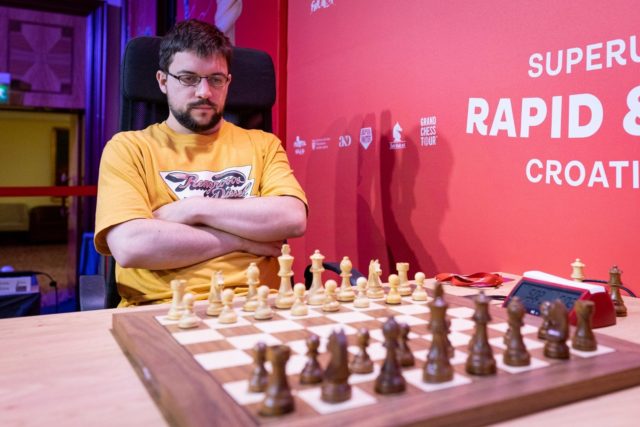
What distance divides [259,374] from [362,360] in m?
0.15

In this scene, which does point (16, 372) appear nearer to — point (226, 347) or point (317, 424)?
point (226, 347)

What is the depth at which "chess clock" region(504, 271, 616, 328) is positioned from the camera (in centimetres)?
110

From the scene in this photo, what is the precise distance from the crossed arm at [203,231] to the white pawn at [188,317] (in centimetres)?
42

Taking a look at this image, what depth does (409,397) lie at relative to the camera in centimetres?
66

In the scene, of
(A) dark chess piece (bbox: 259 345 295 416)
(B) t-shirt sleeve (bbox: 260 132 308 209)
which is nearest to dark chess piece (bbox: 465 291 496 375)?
(A) dark chess piece (bbox: 259 345 295 416)

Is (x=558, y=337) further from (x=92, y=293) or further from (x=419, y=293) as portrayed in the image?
(x=92, y=293)

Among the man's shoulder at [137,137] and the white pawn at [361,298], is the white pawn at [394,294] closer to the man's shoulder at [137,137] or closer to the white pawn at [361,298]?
the white pawn at [361,298]

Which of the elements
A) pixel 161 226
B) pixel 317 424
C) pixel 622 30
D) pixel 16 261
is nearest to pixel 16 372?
pixel 317 424

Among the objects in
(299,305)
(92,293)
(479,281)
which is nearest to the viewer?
(299,305)

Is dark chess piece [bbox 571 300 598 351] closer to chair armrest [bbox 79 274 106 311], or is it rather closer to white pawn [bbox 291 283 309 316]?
white pawn [bbox 291 283 309 316]

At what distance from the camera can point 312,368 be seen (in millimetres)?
718

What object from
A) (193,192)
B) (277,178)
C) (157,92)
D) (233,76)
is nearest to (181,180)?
(193,192)

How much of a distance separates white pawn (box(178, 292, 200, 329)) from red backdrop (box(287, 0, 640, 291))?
118 cm

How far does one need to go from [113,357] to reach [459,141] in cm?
148
